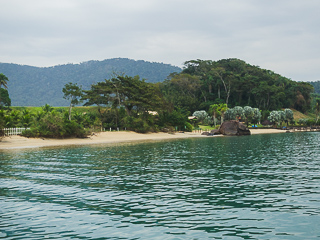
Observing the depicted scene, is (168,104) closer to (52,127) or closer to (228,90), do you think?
(52,127)

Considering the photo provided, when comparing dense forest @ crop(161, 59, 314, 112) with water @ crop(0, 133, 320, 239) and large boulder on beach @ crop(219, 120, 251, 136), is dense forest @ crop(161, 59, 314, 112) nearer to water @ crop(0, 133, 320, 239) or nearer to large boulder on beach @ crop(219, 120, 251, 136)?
large boulder on beach @ crop(219, 120, 251, 136)

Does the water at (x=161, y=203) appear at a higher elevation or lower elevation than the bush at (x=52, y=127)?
lower

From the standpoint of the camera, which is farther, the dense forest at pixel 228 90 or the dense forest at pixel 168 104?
the dense forest at pixel 228 90

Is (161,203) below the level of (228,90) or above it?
below

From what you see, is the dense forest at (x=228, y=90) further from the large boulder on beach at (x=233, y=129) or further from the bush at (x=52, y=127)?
the bush at (x=52, y=127)

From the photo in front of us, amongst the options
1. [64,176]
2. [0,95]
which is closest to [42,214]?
[64,176]

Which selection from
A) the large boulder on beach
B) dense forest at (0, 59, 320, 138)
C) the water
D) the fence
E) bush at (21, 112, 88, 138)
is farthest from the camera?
the large boulder on beach

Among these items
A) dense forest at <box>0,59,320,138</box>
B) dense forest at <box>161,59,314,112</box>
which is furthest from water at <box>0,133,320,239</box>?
dense forest at <box>161,59,314,112</box>

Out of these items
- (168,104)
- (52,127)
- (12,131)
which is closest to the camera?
(12,131)

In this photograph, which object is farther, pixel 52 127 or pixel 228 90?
pixel 228 90

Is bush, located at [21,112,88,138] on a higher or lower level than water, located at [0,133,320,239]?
higher

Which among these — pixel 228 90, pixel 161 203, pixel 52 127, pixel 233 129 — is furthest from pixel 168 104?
pixel 161 203

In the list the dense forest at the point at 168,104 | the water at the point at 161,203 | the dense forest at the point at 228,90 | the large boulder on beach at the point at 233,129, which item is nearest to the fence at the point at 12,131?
the dense forest at the point at 168,104

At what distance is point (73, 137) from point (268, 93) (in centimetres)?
9410
